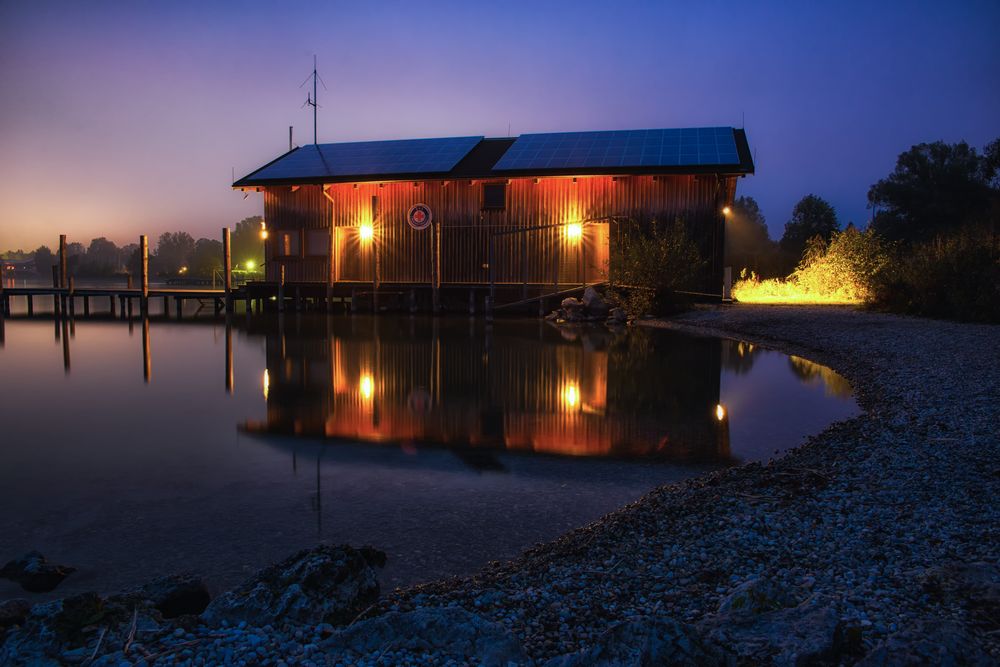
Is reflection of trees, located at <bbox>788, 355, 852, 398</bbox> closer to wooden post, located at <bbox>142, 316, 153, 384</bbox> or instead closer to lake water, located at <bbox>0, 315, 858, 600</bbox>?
lake water, located at <bbox>0, 315, 858, 600</bbox>

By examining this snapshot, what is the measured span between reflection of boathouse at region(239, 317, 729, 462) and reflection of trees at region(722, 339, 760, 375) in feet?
0.92

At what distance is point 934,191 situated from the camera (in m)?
43.4

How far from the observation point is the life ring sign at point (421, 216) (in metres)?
28.0

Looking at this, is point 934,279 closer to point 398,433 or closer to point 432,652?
point 398,433

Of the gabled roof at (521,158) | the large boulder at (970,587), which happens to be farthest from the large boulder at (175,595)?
the gabled roof at (521,158)

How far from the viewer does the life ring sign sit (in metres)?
28.0

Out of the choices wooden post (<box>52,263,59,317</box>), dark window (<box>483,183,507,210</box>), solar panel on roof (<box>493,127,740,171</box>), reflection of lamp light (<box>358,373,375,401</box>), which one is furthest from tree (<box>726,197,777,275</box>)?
reflection of lamp light (<box>358,373,375,401</box>)

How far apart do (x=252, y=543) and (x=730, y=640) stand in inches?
128

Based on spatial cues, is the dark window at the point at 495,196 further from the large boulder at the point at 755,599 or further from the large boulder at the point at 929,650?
the large boulder at the point at 929,650

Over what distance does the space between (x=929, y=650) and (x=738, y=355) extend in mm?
12302

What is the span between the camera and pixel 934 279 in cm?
1872

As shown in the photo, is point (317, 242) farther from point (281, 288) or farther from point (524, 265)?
point (524, 265)

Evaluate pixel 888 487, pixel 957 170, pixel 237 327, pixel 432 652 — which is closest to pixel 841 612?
pixel 432 652

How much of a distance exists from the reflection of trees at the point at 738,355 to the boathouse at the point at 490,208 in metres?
9.66
